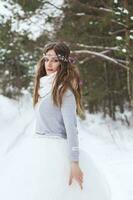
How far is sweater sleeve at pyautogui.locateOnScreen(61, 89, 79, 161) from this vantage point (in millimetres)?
3629

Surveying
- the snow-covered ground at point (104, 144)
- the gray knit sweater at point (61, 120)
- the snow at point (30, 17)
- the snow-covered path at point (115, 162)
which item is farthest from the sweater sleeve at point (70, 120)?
the snow at point (30, 17)

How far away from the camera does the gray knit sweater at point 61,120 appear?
364 cm

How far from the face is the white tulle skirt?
0.50 m

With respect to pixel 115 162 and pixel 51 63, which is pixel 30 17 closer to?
pixel 115 162

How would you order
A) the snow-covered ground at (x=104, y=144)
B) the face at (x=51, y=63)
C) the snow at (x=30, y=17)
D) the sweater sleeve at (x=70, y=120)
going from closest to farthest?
the sweater sleeve at (x=70, y=120) → the face at (x=51, y=63) → the snow-covered ground at (x=104, y=144) → the snow at (x=30, y=17)

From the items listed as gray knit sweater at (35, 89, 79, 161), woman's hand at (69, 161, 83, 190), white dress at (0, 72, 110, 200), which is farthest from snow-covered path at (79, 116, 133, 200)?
gray knit sweater at (35, 89, 79, 161)

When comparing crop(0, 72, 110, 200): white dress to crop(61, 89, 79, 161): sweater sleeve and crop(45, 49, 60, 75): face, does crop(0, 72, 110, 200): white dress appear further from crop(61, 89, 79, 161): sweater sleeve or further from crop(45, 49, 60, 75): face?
crop(45, 49, 60, 75): face

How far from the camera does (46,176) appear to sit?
371 cm

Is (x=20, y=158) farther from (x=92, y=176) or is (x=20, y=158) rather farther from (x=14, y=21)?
(x=14, y=21)

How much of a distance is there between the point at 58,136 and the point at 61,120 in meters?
0.13

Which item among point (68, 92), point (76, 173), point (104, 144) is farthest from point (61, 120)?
point (104, 144)

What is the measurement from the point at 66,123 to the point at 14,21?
37.9 ft

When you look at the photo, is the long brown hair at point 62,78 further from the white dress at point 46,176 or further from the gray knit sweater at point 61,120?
the white dress at point 46,176

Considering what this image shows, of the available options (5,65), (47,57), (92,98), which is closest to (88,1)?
(92,98)
